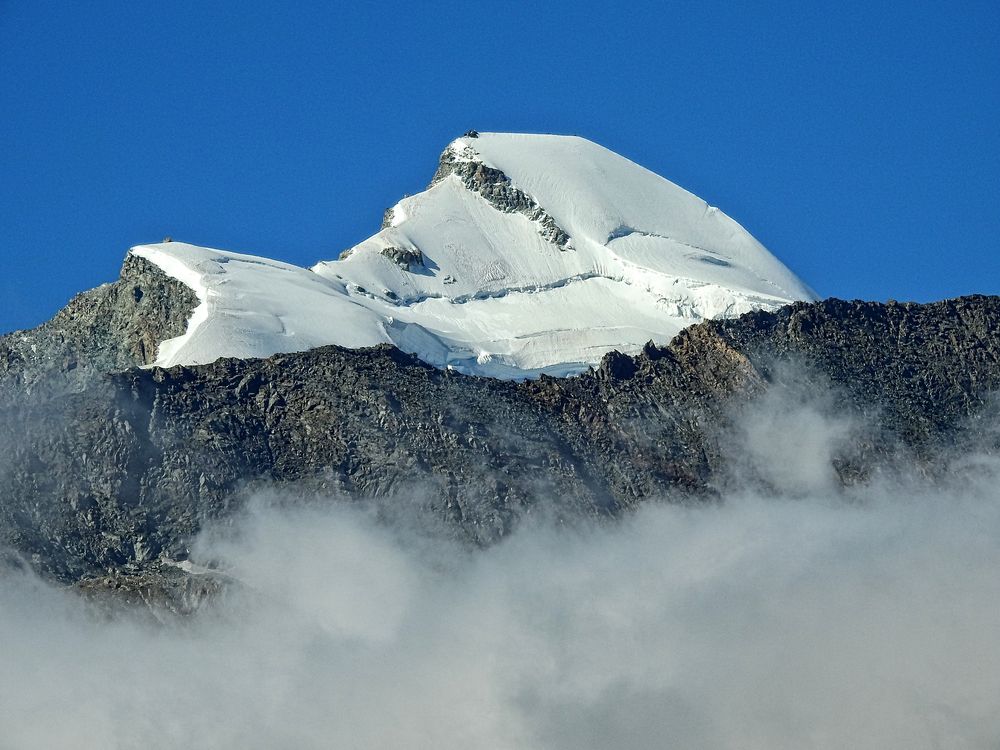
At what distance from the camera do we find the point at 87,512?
176125mm

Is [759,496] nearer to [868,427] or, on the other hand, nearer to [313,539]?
[868,427]

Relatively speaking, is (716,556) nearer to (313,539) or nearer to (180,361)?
(313,539)

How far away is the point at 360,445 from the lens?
602 feet

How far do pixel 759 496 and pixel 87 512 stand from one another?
49686mm

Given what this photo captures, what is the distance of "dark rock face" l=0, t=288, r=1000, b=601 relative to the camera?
176 m

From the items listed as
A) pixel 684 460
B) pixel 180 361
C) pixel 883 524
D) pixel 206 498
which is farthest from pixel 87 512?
pixel 883 524

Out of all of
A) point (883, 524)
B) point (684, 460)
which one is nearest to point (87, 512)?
point (684, 460)

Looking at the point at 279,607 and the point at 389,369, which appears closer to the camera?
the point at 279,607

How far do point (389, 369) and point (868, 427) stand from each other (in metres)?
36.7

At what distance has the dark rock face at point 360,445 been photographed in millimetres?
176250

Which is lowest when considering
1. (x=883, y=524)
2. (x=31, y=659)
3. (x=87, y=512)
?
(x=31, y=659)

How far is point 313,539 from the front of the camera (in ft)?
582

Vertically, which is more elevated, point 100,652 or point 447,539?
point 447,539

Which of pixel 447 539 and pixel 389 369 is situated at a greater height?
pixel 389 369
